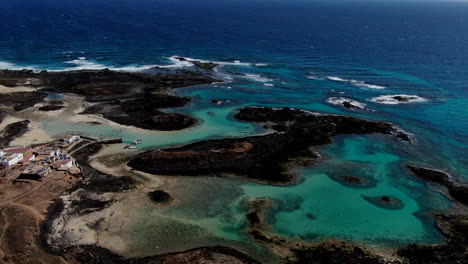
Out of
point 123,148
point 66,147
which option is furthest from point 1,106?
point 123,148

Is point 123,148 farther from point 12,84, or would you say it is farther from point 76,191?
point 12,84

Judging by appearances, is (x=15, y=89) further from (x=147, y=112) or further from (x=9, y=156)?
(x=9, y=156)

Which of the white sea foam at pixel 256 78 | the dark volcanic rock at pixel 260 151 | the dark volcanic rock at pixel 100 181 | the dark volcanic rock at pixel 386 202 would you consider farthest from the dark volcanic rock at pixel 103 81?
the dark volcanic rock at pixel 386 202

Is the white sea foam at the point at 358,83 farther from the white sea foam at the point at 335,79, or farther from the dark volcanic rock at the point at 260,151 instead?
the dark volcanic rock at the point at 260,151

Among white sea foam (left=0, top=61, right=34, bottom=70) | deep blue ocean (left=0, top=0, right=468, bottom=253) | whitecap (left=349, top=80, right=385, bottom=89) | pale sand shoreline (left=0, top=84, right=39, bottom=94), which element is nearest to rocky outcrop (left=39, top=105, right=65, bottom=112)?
pale sand shoreline (left=0, top=84, right=39, bottom=94)

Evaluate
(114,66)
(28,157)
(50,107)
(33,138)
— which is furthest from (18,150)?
(114,66)
